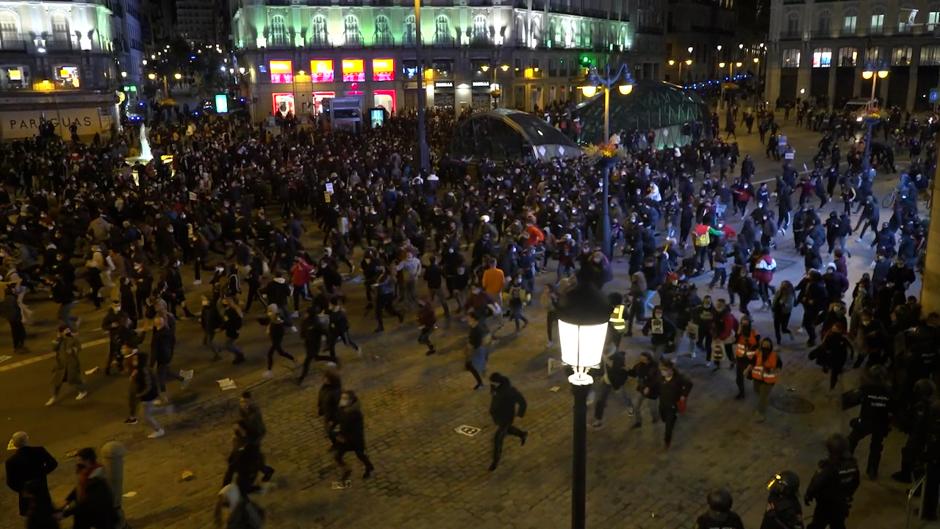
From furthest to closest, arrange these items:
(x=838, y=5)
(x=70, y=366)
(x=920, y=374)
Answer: (x=838, y=5)
(x=70, y=366)
(x=920, y=374)

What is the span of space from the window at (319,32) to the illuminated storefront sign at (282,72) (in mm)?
2501

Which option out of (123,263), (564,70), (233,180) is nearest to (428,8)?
(564,70)

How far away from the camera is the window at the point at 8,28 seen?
5256cm

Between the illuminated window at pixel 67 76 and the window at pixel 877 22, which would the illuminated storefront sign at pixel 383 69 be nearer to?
the illuminated window at pixel 67 76

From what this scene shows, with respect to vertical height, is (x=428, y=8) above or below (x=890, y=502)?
above

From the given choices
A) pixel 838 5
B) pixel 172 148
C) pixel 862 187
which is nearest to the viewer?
pixel 862 187

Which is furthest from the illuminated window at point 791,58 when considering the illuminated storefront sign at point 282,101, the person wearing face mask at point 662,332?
the person wearing face mask at point 662,332

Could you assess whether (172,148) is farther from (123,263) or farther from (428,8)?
(428,8)

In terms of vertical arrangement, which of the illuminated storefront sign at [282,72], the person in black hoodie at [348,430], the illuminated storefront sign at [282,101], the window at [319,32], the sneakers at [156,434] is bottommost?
the sneakers at [156,434]

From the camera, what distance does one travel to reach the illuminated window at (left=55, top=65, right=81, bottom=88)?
54.5 meters

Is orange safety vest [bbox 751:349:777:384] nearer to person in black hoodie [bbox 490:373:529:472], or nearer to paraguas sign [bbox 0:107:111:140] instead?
person in black hoodie [bbox 490:373:529:472]

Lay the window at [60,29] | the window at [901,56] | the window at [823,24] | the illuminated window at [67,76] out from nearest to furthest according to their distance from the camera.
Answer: the illuminated window at [67,76] → the window at [60,29] → the window at [901,56] → the window at [823,24]

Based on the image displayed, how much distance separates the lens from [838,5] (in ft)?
221

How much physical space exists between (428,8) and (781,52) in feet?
110
